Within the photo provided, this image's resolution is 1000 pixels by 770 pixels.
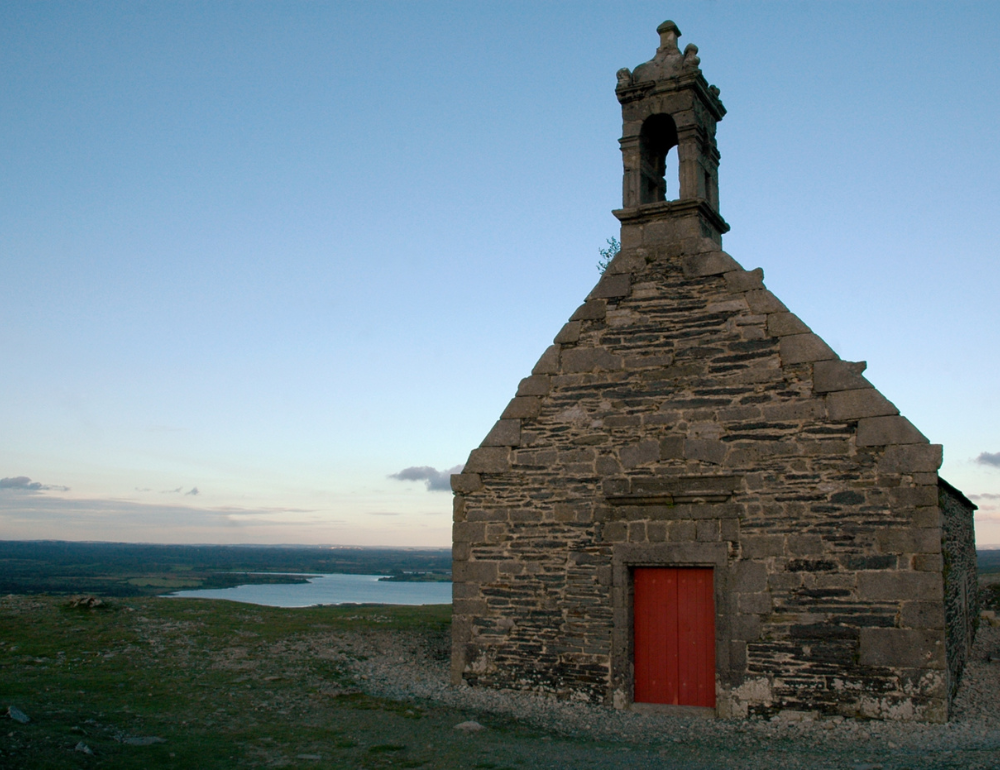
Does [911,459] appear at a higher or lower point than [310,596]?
higher

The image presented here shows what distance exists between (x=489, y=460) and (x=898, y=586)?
477 centimetres

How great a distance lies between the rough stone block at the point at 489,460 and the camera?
10.0m

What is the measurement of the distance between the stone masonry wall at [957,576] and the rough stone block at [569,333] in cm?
441

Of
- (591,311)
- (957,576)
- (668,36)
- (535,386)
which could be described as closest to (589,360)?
(591,311)

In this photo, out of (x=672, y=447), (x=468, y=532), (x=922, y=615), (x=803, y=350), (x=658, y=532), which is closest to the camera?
(x=922, y=615)

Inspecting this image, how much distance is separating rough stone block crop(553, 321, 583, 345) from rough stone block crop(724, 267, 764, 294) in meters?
1.89

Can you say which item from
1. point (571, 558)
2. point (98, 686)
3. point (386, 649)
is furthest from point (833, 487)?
point (98, 686)

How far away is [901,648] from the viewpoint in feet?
25.9

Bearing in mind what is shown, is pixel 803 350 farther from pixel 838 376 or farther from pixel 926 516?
pixel 926 516

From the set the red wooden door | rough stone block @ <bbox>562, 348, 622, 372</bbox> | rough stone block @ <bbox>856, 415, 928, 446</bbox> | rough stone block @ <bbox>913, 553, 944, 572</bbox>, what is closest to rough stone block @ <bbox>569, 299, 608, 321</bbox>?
rough stone block @ <bbox>562, 348, 622, 372</bbox>

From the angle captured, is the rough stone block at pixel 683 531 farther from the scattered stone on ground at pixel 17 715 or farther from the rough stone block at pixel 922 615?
the scattered stone on ground at pixel 17 715

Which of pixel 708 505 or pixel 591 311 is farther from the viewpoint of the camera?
pixel 591 311

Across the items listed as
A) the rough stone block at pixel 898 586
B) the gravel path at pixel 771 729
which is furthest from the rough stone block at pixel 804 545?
the gravel path at pixel 771 729

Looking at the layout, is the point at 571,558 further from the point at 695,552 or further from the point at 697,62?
the point at 697,62
